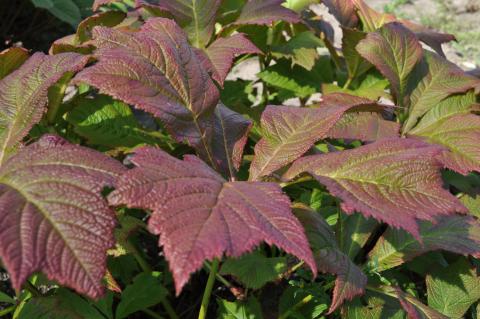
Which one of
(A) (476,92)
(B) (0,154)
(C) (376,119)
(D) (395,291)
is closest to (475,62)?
(A) (476,92)

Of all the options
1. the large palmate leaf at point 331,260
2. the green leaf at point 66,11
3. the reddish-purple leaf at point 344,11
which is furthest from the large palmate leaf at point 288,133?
the green leaf at point 66,11

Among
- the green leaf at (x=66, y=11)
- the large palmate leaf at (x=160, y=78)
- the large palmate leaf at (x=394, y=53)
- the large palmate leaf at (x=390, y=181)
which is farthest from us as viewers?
the green leaf at (x=66, y=11)

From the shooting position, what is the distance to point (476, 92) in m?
1.70

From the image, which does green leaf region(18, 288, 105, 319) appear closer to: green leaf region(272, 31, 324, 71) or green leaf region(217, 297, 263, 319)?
green leaf region(217, 297, 263, 319)

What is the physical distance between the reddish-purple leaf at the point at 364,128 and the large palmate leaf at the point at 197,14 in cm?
48

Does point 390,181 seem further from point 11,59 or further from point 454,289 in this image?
point 11,59

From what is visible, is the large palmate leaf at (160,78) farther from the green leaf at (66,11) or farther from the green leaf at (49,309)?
the green leaf at (66,11)

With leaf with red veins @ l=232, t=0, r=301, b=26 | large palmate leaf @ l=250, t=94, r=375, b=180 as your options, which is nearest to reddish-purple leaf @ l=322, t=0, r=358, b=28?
leaf with red veins @ l=232, t=0, r=301, b=26

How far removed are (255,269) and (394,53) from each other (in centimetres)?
79

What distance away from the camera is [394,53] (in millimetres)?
1662

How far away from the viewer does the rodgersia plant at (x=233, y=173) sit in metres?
0.87

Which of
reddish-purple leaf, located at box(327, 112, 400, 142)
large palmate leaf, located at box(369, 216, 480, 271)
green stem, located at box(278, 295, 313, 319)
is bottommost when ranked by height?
green stem, located at box(278, 295, 313, 319)

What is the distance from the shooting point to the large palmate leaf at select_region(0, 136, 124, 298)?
31.8 inches

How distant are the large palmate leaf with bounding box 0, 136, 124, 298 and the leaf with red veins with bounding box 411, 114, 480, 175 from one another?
0.87 metres
